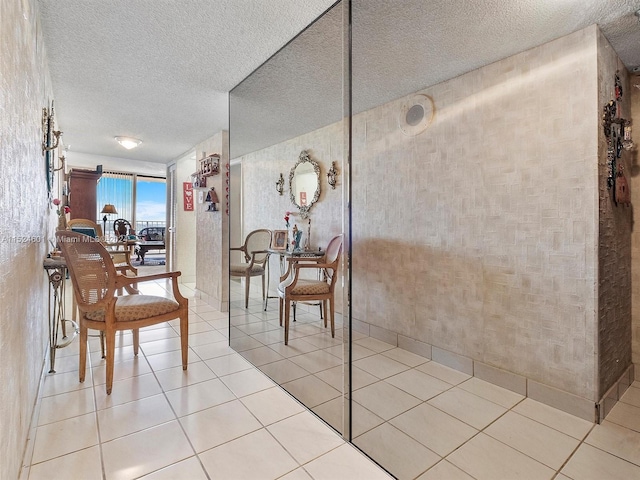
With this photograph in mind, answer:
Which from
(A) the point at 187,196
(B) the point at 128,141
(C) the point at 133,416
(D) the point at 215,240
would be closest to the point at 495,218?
(C) the point at 133,416

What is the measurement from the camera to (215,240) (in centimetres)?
418

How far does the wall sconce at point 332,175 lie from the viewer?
195cm

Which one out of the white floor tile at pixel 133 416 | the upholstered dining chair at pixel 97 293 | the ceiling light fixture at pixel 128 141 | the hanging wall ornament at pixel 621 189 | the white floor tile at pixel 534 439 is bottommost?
the white floor tile at pixel 534 439

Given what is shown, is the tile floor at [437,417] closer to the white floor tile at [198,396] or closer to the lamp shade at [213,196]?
the white floor tile at [198,396]

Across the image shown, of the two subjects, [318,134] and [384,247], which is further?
[384,247]

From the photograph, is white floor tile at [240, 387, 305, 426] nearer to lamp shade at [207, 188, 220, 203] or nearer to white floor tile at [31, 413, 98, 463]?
white floor tile at [31, 413, 98, 463]

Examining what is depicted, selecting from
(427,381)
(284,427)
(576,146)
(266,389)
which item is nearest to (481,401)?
(427,381)

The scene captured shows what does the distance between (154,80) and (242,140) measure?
0.92 metres

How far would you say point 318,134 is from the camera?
2.04 metres

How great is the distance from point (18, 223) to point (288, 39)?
1.86 m

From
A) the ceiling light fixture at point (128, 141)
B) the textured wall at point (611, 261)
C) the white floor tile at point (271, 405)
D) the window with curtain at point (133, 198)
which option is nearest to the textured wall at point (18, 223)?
the white floor tile at point (271, 405)

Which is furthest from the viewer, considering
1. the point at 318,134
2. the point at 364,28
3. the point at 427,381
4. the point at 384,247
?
the point at 384,247

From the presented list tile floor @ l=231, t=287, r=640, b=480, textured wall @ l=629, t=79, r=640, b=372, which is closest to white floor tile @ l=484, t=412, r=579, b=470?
tile floor @ l=231, t=287, r=640, b=480

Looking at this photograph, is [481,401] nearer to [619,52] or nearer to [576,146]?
[576,146]
